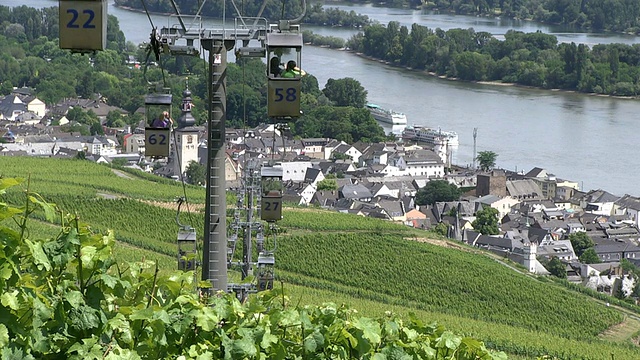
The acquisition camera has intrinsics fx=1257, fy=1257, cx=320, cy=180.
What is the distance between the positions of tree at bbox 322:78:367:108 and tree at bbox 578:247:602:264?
1972cm

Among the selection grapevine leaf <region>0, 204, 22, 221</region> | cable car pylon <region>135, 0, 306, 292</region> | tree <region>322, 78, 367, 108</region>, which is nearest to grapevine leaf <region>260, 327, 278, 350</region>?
grapevine leaf <region>0, 204, 22, 221</region>

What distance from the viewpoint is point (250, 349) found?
384 cm

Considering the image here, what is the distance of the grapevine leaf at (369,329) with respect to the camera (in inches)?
156

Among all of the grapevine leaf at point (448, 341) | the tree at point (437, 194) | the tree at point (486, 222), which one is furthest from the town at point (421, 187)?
the grapevine leaf at point (448, 341)

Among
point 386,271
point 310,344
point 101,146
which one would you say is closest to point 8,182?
point 310,344

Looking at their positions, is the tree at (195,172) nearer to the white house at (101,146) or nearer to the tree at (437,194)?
the tree at (437,194)

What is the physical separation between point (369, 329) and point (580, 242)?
2880 cm

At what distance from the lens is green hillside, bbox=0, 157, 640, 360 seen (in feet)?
54.5

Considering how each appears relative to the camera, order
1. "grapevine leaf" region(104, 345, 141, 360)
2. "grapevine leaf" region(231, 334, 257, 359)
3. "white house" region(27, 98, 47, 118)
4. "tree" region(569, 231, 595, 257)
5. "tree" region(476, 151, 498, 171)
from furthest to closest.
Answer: "white house" region(27, 98, 47, 118), "tree" region(476, 151, 498, 171), "tree" region(569, 231, 595, 257), "grapevine leaf" region(231, 334, 257, 359), "grapevine leaf" region(104, 345, 141, 360)

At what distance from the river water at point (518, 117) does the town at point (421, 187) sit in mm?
1423

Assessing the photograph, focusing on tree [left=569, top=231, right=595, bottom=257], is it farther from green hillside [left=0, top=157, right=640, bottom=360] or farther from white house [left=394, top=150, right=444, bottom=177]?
white house [left=394, top=150, right=444, bottom=177]

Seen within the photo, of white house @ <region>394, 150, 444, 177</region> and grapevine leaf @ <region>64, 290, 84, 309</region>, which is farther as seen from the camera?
white house @ <region>394, 150, 444, 177</region>

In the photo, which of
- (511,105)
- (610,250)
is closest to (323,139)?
(511,105)

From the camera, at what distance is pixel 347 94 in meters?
49.5
